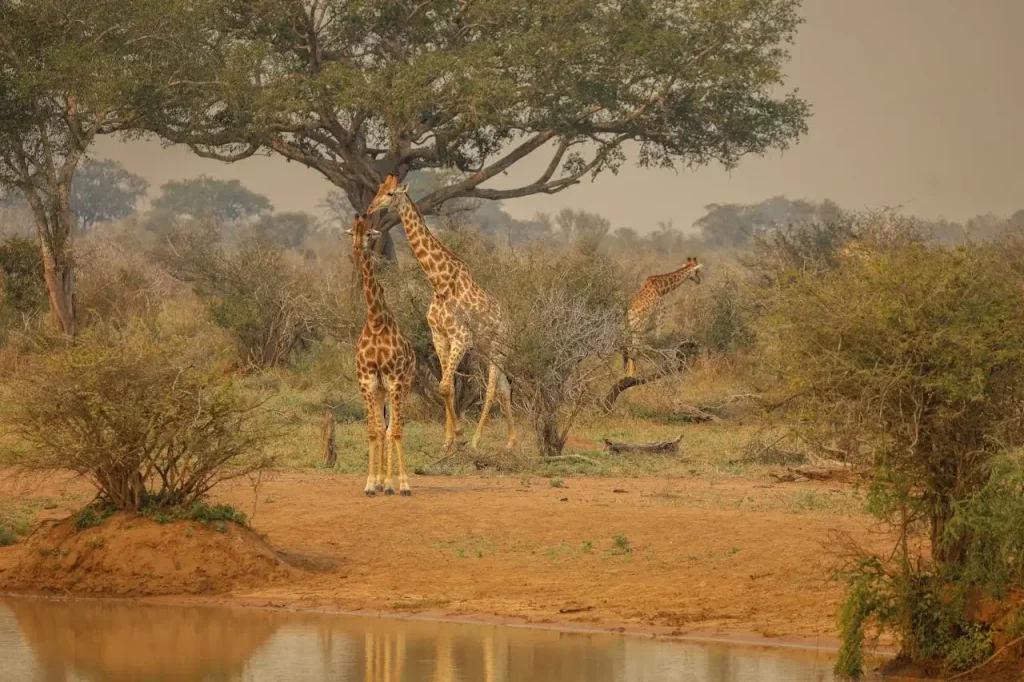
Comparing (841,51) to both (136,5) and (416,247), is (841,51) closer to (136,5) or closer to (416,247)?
(136,5)

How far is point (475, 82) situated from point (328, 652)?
2034cm

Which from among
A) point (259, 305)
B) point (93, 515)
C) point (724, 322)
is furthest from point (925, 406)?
point (259, 305)

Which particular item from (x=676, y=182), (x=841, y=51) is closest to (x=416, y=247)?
(x=841, y=51)

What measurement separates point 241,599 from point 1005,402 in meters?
5.01

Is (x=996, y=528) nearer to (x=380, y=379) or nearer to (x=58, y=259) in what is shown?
(x=380, y=379)

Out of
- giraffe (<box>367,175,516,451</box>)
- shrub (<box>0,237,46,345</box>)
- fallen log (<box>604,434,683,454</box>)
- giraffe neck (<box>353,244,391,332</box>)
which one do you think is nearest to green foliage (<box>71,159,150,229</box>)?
shrub (<box>0,237,46,345</box>)

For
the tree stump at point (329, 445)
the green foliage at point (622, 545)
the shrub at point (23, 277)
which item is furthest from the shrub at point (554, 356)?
the shrub at point (23, 277)

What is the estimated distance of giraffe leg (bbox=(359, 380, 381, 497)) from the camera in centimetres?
1395

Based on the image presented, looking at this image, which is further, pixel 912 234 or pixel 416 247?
pixel 912 234

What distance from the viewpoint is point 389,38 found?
32281 millimetres

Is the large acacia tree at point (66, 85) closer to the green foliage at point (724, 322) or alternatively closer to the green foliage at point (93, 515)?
the green foliage at point (724, 322)

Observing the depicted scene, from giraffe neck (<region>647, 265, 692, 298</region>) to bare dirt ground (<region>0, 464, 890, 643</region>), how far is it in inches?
292

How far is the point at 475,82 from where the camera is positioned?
94.2ft

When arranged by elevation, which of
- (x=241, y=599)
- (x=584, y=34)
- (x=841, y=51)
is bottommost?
(x=241, y=599)
